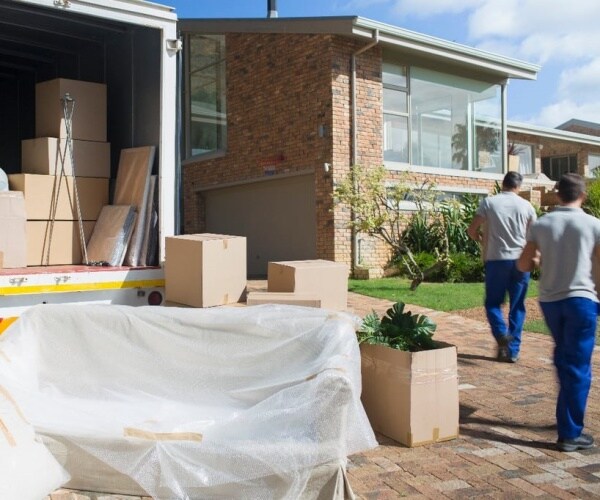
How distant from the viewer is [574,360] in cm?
397

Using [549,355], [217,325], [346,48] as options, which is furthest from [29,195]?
[346,48]

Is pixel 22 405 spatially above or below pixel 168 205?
below

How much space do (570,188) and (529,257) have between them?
0.50 m

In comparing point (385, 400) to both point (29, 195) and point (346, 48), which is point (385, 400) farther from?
point (346, 48)

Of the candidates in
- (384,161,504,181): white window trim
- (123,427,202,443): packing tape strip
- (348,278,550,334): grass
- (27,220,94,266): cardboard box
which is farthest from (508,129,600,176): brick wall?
(123,427,202,443): packing tape strip

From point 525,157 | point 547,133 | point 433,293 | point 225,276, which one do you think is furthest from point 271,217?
point 525,157

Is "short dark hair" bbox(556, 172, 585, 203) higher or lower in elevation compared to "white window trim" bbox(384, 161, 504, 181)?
lower

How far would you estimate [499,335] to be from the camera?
6168mm

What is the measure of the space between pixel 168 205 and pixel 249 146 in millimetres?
9175

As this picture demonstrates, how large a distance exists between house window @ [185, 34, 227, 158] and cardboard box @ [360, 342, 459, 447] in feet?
39.1

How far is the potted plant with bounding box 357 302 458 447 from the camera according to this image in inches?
158

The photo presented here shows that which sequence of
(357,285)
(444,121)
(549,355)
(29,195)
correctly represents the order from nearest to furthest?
(29,195) < (549,355) < (357,285) < (444,121)

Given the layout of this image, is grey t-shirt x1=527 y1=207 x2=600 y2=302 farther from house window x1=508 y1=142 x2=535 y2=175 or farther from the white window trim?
house window x1=508 y1=142 x2=535 y2=175

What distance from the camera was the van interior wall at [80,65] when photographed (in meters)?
5.91
